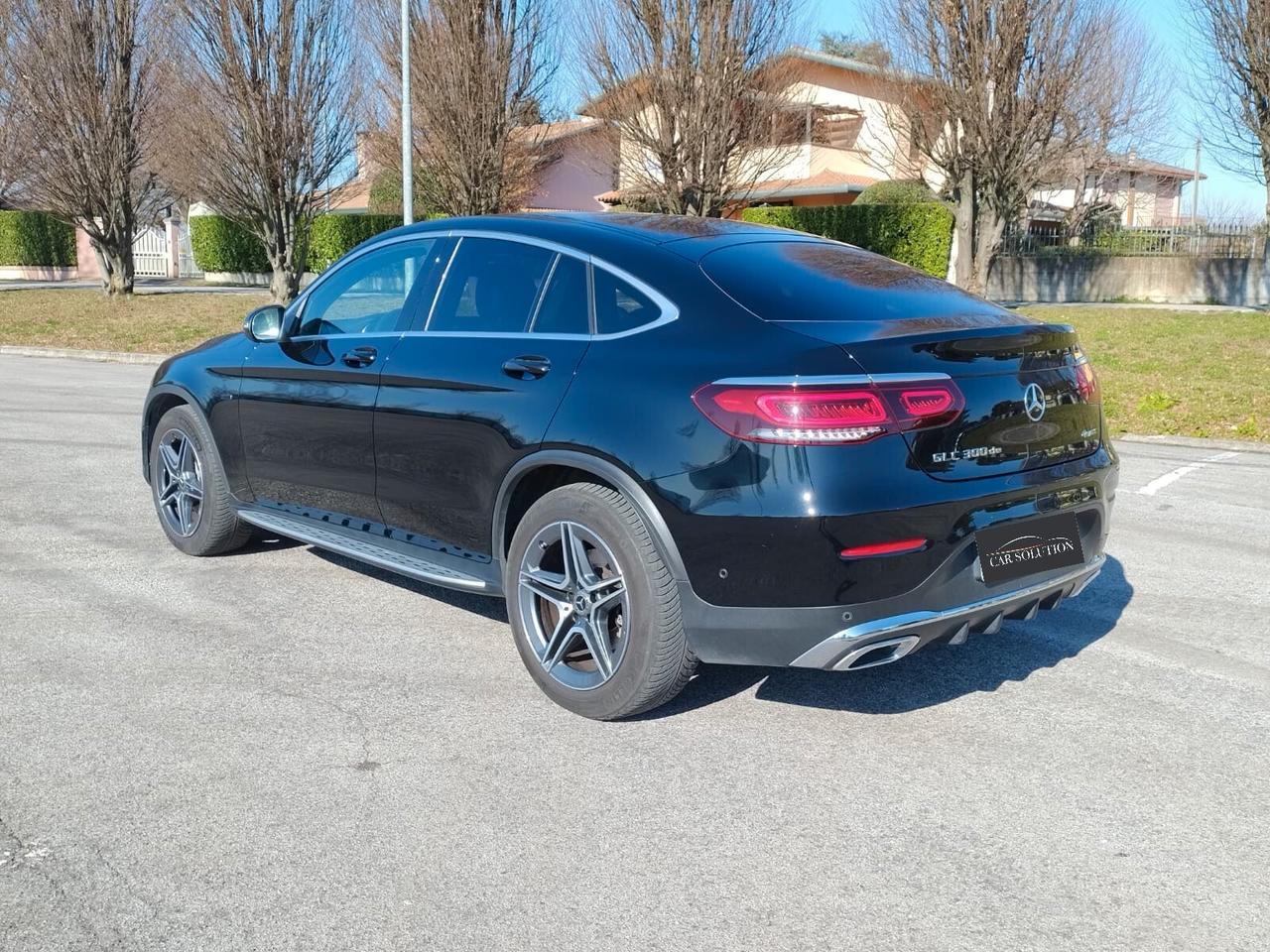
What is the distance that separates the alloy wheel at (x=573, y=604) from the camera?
4105 mm

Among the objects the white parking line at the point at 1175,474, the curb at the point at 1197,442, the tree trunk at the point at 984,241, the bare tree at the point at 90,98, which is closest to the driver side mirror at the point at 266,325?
the white parking line at the point at 1175,474

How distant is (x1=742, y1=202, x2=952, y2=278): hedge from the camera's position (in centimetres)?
3042

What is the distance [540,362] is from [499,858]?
1.70m

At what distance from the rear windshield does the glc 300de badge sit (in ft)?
1.18

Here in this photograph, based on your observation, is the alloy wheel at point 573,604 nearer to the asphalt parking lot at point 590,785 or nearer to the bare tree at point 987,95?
the asphalt parking lot at point 590,785

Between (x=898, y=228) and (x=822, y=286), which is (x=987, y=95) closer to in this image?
(x=898, y=228)

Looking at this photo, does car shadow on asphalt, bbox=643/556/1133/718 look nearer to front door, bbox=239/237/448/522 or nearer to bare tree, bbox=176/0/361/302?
front door, bbox=239/237/448/522

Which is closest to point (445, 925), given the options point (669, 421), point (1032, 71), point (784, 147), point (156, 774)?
point (156, 774)

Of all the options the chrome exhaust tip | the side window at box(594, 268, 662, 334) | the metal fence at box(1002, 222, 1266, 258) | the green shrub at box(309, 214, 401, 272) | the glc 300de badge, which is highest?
the green shrub at box(309, 214, 401, 272)

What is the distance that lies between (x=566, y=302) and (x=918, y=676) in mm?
1826

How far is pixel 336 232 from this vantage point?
42969 millimetres

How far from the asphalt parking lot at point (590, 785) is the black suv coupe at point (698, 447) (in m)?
0.35

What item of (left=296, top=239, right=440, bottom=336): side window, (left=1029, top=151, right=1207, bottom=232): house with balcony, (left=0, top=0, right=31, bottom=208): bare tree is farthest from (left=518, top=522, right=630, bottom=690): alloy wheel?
(left=1029, top=151, right=1207, bottom=232): house with balcony

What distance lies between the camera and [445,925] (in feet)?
9.64
